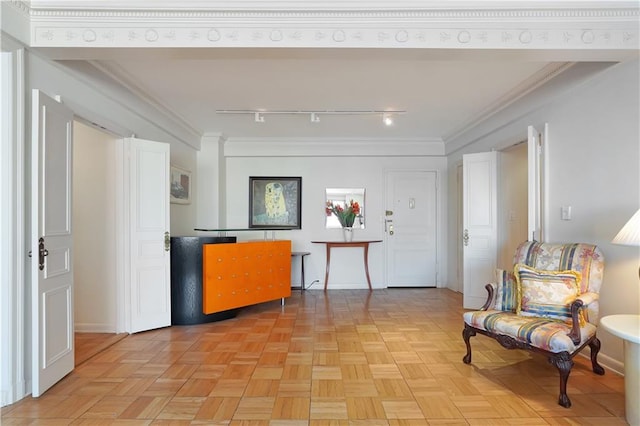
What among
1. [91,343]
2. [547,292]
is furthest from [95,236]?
[547,292]

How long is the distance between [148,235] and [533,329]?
11.3ft

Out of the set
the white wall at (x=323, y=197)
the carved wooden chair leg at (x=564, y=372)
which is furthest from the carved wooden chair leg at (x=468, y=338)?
the white wall at (x=323, y=197)

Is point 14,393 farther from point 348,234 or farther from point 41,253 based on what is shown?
point 348,234

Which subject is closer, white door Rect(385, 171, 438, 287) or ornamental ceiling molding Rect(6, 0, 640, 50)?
ornamental ceiling molding Rect(6, 0, 640, 50)

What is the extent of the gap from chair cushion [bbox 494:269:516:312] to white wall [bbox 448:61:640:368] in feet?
2.25

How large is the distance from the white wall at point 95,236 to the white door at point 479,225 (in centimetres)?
405

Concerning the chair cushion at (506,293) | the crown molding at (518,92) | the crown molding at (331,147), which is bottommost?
the chair cushion at (506,293)

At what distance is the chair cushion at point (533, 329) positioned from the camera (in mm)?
2326

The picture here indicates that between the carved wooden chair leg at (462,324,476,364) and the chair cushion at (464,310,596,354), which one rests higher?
the chair cushion at (464,310,596,354)

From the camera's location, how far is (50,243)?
8.21 feet

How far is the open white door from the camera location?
11.9 feet

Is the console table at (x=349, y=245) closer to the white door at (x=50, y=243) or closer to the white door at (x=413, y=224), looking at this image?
the white door at (x=413, y=224)

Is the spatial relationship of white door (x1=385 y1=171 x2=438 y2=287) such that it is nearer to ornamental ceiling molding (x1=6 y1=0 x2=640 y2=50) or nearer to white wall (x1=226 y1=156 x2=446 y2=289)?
white wall (x1=226 y1=156 x2=446 y2=289)

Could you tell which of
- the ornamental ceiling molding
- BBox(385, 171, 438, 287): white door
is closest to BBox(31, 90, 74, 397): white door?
the ornamental ceiling molding
